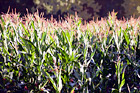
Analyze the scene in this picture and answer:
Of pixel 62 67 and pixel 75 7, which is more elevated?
pixel 75 7

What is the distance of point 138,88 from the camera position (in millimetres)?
2682

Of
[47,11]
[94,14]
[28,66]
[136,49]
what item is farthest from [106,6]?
[28,66]

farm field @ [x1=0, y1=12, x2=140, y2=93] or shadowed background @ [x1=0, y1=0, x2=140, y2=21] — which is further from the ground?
shadowed background @ [x1=0, y1=0, x2=140, y2=21]

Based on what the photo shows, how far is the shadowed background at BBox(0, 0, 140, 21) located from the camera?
815 centimetres

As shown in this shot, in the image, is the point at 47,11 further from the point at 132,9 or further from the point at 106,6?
the point at 132,9

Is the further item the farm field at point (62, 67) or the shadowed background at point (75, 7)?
the shadowed background at point (75, 7)

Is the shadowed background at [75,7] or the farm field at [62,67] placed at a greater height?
the shadowed background at [75,7]

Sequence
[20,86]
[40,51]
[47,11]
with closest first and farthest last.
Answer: [40,51], [20,86], [47,11]

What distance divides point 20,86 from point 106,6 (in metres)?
6.45

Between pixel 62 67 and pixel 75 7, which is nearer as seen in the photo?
pixel 62 67

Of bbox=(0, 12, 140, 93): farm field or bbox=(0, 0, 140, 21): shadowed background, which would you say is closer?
bbox=(0, 12, 140, 93): farm field

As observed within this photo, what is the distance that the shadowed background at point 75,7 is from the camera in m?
8.15

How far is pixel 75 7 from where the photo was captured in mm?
8344

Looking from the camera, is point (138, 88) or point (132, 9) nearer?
point (138, 88)
